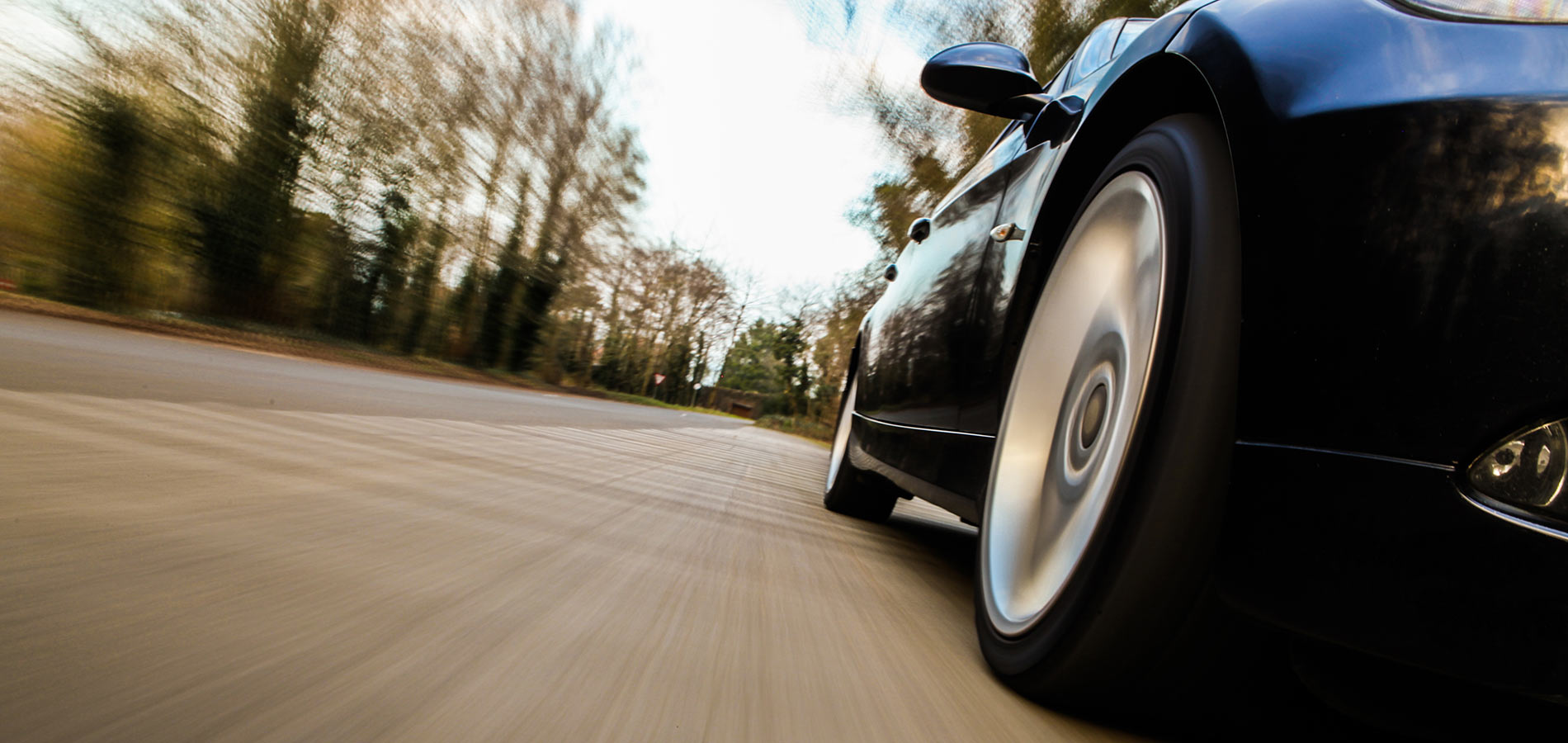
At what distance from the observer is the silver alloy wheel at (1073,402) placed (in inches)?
52.8

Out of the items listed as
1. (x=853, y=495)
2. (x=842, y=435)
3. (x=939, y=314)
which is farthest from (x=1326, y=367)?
(x=842, y=435)

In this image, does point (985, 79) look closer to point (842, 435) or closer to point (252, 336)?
point (842, 435)

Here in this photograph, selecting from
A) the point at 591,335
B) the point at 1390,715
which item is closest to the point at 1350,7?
the point at 1390,715

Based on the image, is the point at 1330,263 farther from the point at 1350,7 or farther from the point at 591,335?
the point at 591,335

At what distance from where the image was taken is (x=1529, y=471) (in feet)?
2.88

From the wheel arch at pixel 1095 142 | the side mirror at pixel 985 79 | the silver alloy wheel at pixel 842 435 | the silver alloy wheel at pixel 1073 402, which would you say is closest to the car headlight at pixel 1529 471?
the silver alloy wheel at pixel 1073 402

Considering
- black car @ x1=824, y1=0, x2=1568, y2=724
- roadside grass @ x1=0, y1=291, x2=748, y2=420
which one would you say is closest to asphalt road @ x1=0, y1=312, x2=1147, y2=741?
black car @ x1=824, y1=0, x2=1568, y2=724

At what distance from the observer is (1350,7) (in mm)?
1147

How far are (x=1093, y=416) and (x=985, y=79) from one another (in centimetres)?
117

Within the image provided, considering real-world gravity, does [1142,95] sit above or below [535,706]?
above

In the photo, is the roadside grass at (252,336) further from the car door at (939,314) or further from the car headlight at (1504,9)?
the car headlight at (1504,9)

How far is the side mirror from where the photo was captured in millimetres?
2311

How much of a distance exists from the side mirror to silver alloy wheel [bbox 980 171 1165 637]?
0.73 meters

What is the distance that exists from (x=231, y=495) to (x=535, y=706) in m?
1.15
